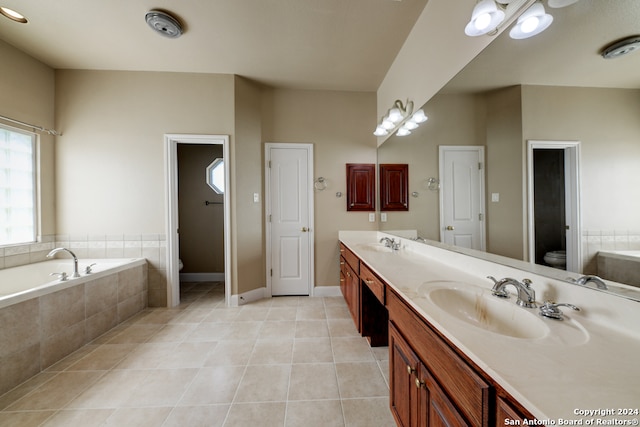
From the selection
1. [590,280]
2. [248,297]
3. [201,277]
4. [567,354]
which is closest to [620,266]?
[590,280]

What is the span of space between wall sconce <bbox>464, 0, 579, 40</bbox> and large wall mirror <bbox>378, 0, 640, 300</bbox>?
27mm

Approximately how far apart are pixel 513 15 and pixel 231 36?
219cm

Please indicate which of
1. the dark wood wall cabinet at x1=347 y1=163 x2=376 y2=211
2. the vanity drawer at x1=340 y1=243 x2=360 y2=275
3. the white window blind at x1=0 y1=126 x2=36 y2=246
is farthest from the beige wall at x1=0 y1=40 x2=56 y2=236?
the dark wood wall cabinet at x1=347 y1=163 x2=376 y2=211

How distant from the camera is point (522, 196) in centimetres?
105

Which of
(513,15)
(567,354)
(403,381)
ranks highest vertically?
(513,15)

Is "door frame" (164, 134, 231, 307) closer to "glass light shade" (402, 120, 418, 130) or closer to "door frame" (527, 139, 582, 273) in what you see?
"glass light shade" (402, 120, 418, 130)

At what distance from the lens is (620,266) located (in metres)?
0.75

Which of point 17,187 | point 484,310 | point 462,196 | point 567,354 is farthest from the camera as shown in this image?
point 17,187

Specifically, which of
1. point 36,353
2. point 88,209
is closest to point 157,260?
A: point 88,209

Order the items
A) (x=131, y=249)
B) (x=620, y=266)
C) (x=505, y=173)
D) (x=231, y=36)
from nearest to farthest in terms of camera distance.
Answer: (x=620, y=266) → (x=505, y=173) → (x=231, y=36) → (x=131, y=249)

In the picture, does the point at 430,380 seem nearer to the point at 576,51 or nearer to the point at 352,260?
the point at 576,51

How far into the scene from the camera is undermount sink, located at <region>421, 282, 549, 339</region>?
2.68 feet

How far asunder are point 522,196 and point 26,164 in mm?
4370

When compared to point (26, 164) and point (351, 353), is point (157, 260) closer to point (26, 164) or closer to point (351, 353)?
point (26, 164)
